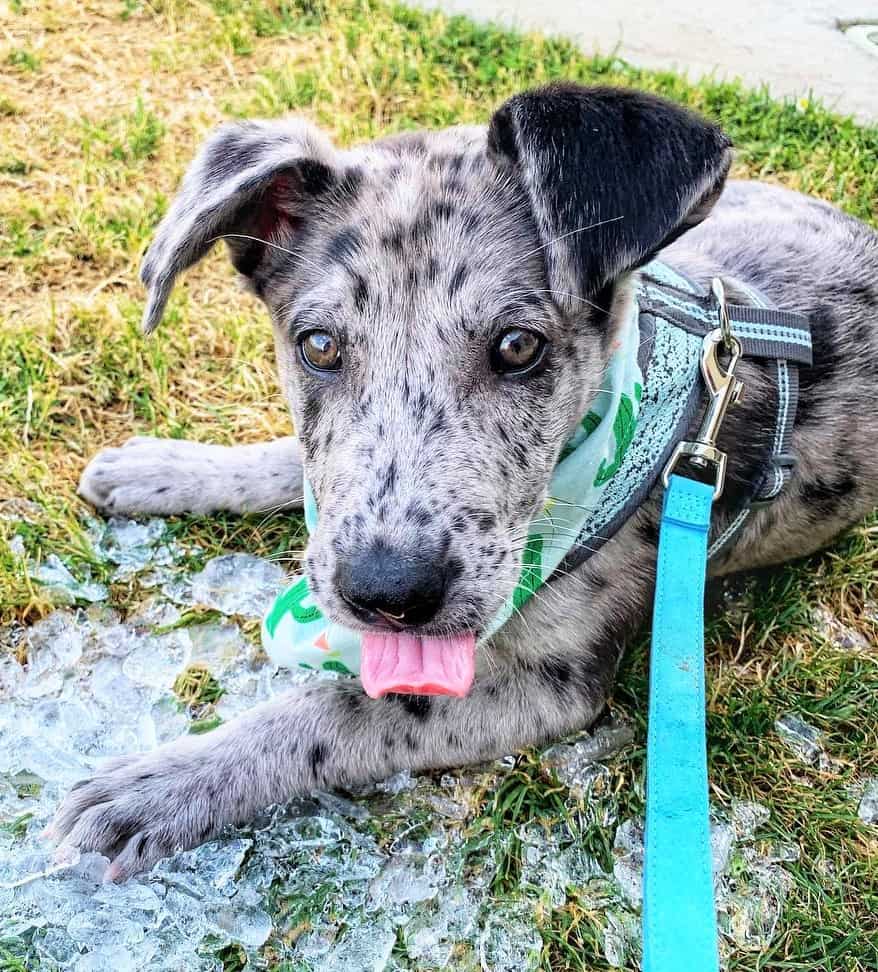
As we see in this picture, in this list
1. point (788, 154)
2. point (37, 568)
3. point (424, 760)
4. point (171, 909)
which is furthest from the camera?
point (788, 154)

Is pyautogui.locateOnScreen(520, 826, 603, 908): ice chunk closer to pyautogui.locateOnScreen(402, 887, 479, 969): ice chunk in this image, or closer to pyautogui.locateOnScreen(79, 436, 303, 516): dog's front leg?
pyautogui.locateOnScreen(402, 887, 479, 969): ice chunk

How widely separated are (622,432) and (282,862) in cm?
184

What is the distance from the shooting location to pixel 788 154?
21.4 ft

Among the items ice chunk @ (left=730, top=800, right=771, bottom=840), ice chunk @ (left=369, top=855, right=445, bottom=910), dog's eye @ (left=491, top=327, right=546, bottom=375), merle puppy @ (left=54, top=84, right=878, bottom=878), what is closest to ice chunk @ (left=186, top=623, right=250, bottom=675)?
merle puppy @ (left=54, top=84, right=878, bottom=878)

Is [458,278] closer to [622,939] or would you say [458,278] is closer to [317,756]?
[317,756]

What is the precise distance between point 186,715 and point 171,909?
0.78 m

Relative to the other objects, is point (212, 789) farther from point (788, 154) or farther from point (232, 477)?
point (788, 154)

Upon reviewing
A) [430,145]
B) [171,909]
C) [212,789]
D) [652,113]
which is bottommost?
[171,909]

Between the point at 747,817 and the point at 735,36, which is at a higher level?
the point at 735,36

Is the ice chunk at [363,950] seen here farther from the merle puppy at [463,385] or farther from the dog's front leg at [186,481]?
the dog's front leg at [186,481]

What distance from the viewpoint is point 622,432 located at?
3.24 metres

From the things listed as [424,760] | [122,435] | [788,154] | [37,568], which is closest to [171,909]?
[424,760]

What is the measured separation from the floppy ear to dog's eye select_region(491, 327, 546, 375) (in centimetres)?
83

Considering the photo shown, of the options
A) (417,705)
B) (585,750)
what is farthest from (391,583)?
(585,750)
